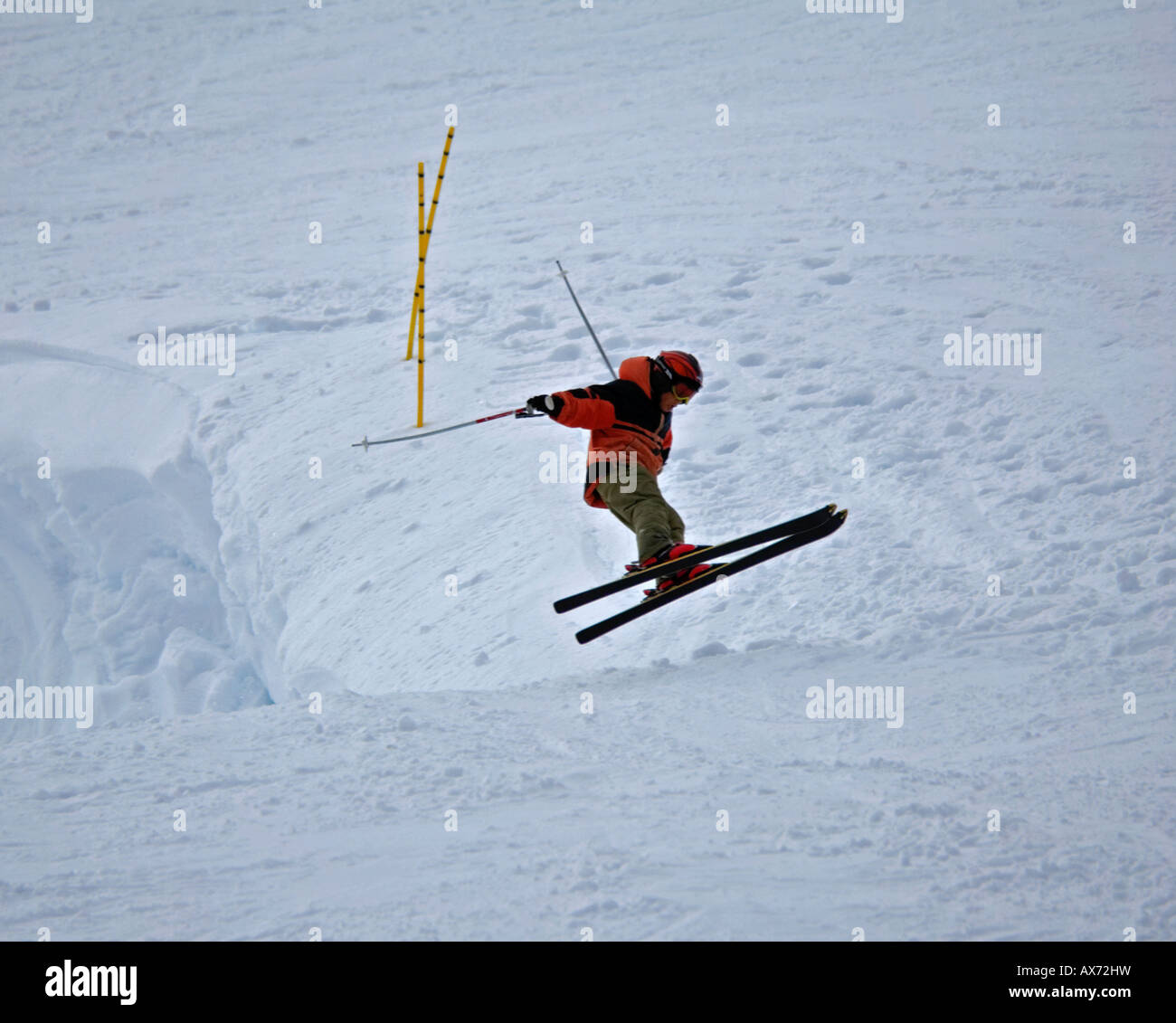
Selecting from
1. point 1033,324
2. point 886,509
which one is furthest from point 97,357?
point 1033,324

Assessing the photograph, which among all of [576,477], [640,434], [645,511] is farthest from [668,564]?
[576,477]

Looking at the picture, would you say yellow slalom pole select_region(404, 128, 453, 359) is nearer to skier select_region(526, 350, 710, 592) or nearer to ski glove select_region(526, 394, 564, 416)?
skier select_region(526, 350, 710, 592)

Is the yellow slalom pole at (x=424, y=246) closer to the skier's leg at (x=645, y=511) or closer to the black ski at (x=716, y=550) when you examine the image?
the skier's leg at (x=645, y=511)

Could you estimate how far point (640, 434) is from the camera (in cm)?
610

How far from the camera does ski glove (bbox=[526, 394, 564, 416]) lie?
5574 mm

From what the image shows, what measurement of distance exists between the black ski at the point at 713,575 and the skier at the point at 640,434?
2.7 inches

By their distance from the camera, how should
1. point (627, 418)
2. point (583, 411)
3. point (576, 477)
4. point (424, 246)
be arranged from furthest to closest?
point (424, 246), point (576, 477), point (627, 418), point (583, 411)

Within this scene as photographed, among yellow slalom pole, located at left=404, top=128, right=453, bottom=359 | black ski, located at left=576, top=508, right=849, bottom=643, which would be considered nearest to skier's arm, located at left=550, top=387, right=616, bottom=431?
black ski, located at left=576, top=508, right=849, bottom=643

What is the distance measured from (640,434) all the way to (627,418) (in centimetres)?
12

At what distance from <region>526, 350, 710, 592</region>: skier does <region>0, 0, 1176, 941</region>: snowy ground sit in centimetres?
72

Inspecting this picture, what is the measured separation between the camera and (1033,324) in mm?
9586

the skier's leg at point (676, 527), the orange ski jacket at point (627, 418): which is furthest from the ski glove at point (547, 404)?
the skier's leg at point (676, 527)

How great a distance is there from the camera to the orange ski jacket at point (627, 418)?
594cm

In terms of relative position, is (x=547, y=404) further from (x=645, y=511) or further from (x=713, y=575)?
(x=713, y=575)
